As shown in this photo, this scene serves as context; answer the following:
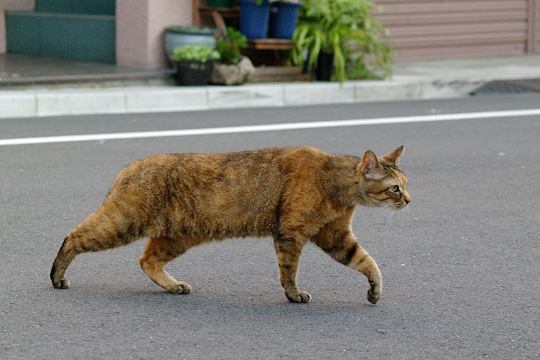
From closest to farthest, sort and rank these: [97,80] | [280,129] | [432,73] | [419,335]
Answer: [419,335], [280,129], [97,80], [432,73]

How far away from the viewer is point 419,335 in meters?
5.49

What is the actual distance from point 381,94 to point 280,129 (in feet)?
10.6

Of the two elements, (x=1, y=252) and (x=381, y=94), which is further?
(x=381, y=94)

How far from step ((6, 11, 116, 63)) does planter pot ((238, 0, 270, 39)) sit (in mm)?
1757

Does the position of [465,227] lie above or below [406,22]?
below

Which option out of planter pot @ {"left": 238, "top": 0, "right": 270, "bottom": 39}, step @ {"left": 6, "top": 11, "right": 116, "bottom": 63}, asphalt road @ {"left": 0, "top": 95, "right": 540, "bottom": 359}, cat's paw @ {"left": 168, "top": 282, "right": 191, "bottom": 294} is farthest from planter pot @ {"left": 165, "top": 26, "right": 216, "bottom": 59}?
cat's paw @ {"left": 168, "top": 282, "right": 191, "bottom": 294}

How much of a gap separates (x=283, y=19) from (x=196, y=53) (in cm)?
163

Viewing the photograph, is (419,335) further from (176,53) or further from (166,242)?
(176,53)

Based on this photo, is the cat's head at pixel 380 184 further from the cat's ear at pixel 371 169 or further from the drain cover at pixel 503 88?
the drain cover at pixel 503 88

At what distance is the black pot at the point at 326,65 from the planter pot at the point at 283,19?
53 centimetres

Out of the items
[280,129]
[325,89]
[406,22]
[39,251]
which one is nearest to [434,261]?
[39,251]

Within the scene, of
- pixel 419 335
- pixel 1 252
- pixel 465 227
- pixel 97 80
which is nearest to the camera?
pixel 419 335

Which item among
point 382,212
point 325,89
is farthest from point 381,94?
point 382,212

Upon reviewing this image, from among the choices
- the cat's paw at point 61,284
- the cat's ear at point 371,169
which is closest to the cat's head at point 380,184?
the cat's ear at point 371,169
